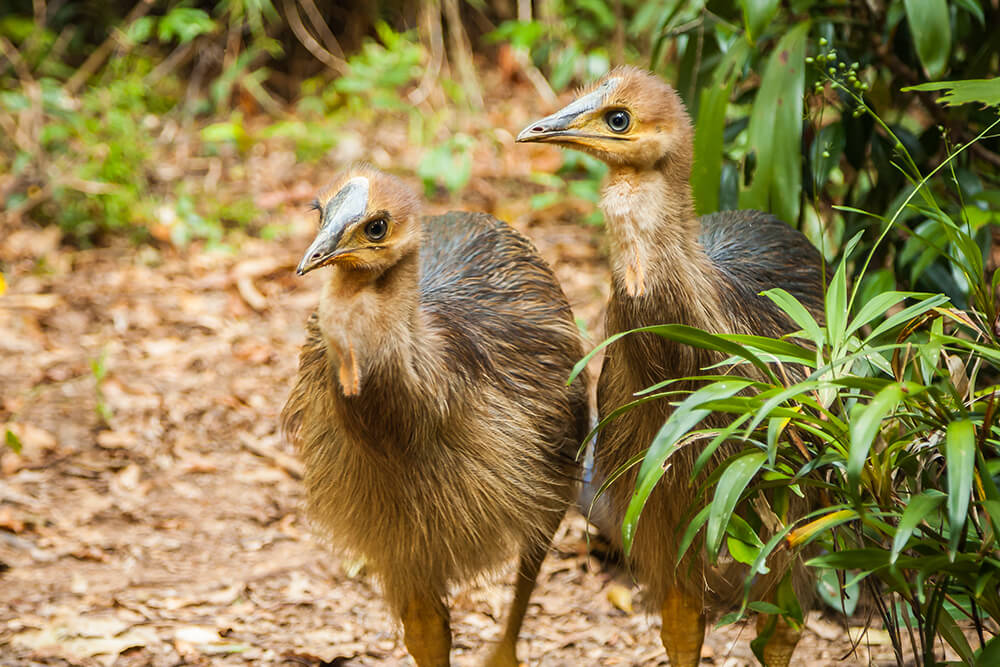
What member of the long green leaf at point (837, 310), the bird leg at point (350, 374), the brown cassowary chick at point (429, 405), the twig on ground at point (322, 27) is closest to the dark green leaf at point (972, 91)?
the long green leaf at point (837, 310)

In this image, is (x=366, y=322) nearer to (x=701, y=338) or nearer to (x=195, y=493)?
(x=701, y=338)

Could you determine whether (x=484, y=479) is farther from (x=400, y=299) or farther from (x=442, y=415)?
(x=400, y=299)

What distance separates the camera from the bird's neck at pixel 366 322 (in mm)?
2311

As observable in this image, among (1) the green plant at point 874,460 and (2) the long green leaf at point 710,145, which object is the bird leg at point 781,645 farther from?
(2) the long green leaf at point 710,145

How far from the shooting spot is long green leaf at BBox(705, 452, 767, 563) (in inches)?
79.1

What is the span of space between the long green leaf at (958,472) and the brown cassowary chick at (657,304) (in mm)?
572

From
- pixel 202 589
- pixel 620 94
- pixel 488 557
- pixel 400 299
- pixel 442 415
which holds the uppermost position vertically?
pixel 620 94

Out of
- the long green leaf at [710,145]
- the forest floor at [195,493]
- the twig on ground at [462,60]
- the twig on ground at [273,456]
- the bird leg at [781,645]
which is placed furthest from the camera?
the twig on ground at [462,60]

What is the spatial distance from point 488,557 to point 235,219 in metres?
3.61

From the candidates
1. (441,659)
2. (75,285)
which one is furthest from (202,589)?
(75,285)

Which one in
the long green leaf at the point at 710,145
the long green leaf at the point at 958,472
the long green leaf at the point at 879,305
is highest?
the long green leaf at the point at 710,145

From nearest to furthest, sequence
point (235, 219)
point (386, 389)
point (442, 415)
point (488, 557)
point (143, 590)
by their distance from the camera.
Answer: point (386, 389), point (442, 415), point (488, 557), point (143, 590), point (235, 219)

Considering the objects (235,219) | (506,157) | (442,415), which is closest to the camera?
(442,415)

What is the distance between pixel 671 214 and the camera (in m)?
2.47
